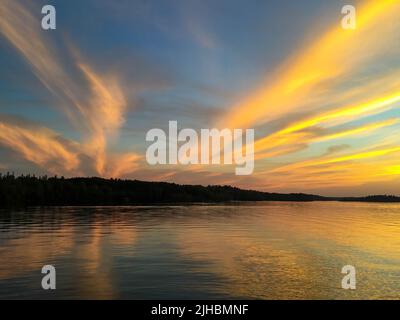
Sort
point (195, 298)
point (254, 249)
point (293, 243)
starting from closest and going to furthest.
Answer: point (195, 298) < point (254, 249) < point (293, 243)

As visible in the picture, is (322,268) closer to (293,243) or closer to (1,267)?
(293,243)

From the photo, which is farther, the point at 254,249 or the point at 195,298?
the point at 254,249

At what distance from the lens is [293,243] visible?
56.9 metres

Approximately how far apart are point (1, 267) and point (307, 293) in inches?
1043

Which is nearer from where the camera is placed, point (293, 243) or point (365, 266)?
point (365, 266)

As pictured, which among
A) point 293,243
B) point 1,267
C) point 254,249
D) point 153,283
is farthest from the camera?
point 293,243

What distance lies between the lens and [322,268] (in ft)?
124

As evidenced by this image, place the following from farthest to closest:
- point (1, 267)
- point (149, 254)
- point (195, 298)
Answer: point (149, 254) < point (1, 267) < point (195, 298)

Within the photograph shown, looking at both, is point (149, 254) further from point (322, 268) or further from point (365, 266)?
point (365, 266)

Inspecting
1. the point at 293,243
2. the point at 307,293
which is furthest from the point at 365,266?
the point at 293,243
